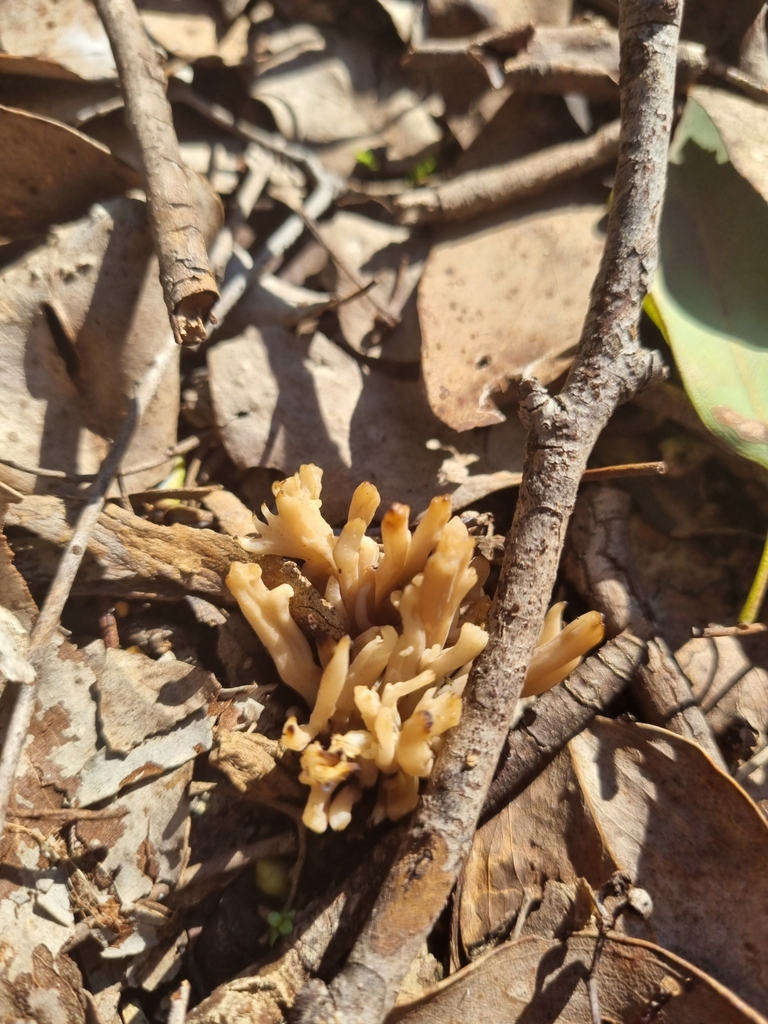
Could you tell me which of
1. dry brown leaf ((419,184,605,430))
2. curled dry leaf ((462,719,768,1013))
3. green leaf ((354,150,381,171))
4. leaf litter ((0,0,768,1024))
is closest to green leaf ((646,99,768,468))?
leaf litter ((0,0,768,1024))

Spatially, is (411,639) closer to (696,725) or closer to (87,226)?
(696,725)

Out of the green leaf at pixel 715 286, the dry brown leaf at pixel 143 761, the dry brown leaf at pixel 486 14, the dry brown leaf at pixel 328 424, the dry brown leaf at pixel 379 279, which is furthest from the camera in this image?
the dry brown leaf at pixel 486 14

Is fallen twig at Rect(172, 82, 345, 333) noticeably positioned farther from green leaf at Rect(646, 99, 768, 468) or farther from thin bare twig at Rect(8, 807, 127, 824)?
thin bare twig at Rect(8, 807, 127, 824)

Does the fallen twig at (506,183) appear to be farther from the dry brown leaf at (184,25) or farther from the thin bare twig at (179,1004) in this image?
the thin bare twig at (179,1004)

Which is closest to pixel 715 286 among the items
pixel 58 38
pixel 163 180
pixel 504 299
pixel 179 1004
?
pixel 504 299

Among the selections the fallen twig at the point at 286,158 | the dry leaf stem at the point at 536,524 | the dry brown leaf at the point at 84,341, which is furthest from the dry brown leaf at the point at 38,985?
the fallen twig at the point at 286,158

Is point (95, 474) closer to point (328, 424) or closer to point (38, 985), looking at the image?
point (328, 424)

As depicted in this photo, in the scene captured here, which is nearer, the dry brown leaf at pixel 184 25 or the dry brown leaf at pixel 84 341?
the dry brown leaf at pixel 84 341
